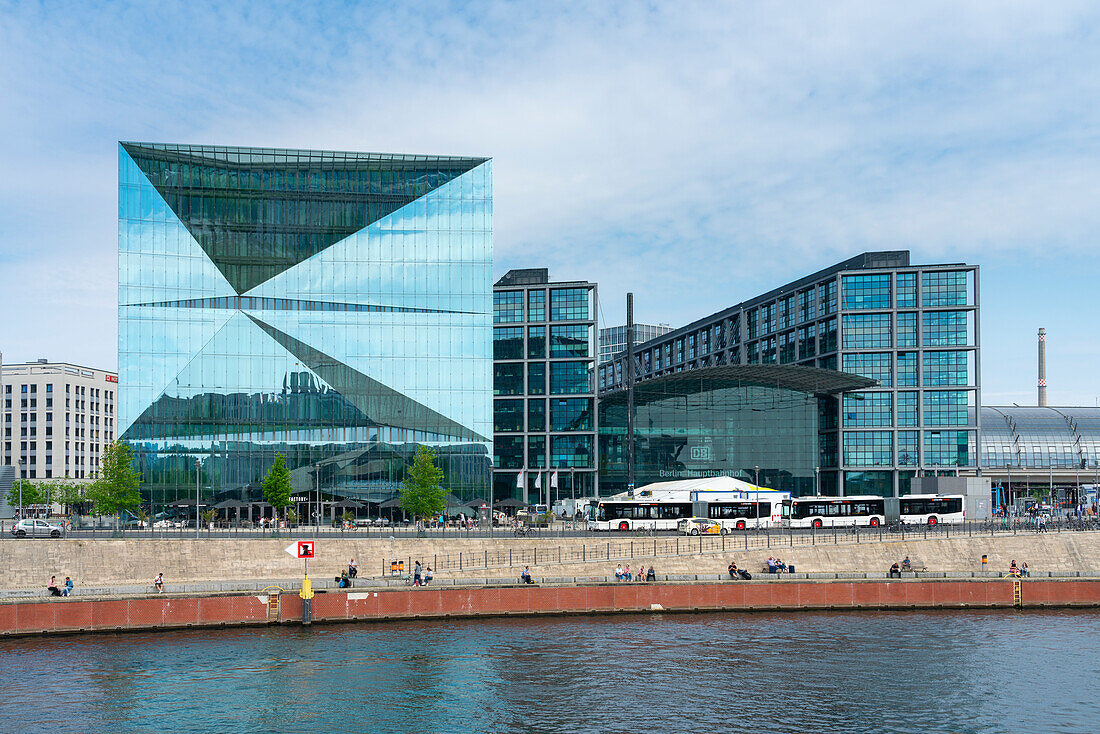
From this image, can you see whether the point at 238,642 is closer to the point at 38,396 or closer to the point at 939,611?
the point at 939,611

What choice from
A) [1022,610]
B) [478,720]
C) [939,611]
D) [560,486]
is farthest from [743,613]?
[560,486]

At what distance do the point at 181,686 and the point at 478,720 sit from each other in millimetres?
13573

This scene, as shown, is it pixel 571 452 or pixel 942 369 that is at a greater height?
pixel 942 369

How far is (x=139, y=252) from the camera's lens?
344ft

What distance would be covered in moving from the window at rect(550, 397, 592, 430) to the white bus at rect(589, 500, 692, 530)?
42419 millimetres

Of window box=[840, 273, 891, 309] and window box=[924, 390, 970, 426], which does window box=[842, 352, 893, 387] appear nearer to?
window box=[924, 390, 970, 426]

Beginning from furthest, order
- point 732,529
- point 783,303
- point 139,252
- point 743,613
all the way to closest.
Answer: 1. point 783,303
2. point 139,252
3. point 732,529
4. point 743,613

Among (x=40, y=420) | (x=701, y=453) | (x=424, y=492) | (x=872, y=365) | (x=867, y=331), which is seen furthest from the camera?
(x=40, y=420)

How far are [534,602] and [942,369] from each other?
8964 cm

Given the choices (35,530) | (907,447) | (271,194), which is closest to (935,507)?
(907,447)

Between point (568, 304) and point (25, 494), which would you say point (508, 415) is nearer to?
point (568, 304)

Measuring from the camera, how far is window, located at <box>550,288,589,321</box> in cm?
13562

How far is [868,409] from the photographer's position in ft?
439

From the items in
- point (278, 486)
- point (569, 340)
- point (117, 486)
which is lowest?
point (278, 486)
